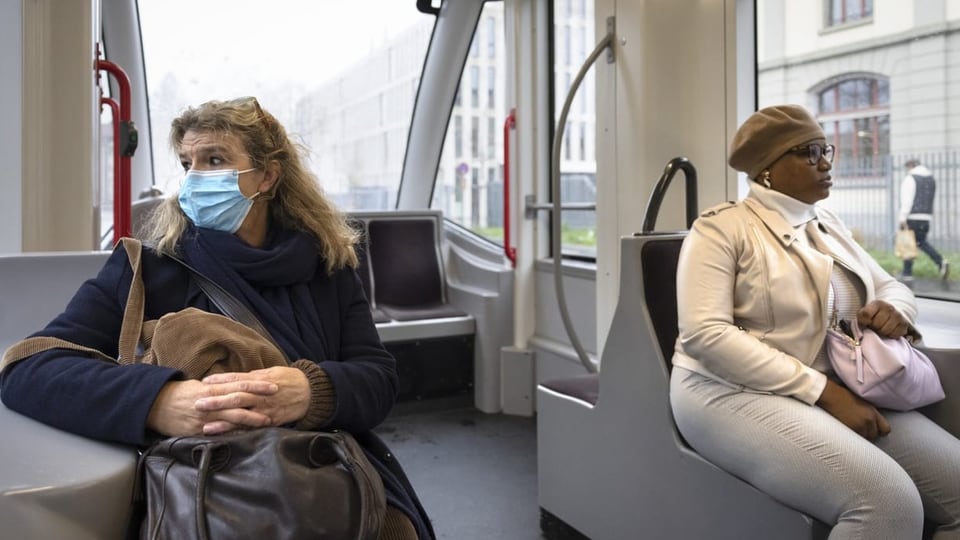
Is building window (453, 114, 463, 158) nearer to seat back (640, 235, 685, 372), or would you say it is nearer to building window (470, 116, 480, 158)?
building window (470, 116, 480, 158)

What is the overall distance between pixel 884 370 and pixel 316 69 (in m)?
4.36

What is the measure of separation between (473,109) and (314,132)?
1.11m

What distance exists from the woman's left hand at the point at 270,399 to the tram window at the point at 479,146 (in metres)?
3.70

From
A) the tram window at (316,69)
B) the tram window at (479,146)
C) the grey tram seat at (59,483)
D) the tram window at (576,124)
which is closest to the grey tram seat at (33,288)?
the grey tram seat at (59,483)

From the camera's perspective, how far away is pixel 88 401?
117 centimetres

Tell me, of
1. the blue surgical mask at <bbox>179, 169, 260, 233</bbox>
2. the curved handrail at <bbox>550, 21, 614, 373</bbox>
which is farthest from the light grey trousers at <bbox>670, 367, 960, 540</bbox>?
the curved handrail at <bbox>550, 21, 614, 373</bbox>

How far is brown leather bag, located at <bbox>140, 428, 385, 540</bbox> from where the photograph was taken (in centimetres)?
101

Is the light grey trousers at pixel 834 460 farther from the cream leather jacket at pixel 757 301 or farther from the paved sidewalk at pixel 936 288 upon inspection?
the paved sidewalk at pixel 936 288

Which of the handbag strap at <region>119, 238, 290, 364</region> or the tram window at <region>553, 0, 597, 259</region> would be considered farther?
the tram window at <region>553, 0, 597, 259</region>

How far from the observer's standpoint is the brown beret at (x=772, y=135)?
1.81 meters

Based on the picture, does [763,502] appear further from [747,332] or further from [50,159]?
[50,159]

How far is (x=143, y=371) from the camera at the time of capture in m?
1.23

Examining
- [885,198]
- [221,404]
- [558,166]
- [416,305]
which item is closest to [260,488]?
[221,404]

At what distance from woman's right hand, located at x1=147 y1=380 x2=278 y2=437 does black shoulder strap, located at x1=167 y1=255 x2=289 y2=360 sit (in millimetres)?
160
